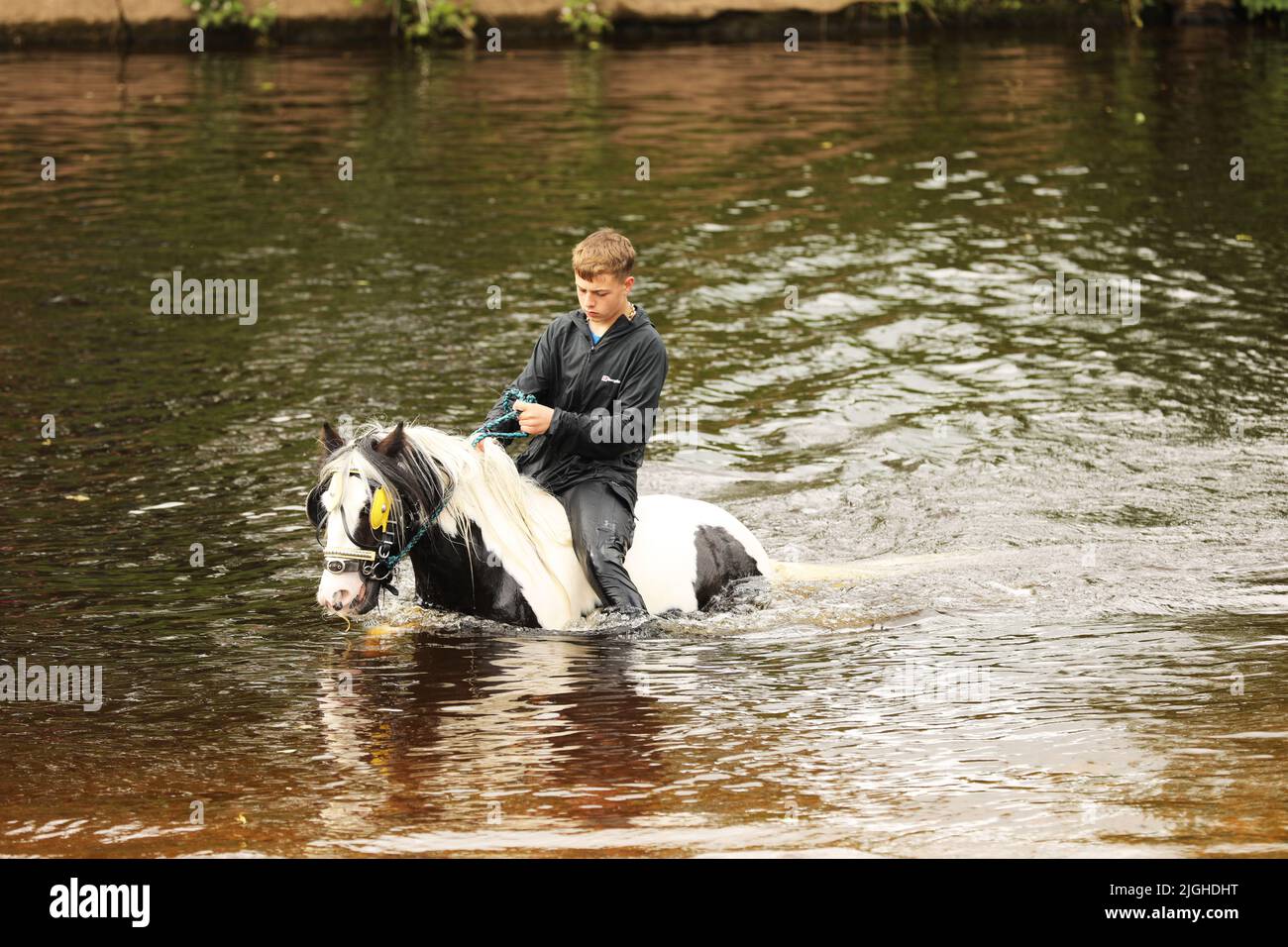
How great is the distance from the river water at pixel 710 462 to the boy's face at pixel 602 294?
1.69m

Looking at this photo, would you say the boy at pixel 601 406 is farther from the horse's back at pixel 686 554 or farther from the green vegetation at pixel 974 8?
the green vegetation at pixel 974 8

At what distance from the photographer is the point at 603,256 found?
7691 millimetres

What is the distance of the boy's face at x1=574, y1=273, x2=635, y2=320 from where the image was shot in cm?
774

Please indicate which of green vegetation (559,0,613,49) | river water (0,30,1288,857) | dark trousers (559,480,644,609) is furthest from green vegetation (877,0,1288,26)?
dark trousers (559,480,644,609)

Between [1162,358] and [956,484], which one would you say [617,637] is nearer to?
[956,484]

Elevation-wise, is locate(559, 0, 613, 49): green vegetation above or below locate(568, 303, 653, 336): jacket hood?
above

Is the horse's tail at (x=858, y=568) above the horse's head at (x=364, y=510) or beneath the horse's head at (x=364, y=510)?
beneath

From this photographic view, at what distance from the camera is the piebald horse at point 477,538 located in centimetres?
728

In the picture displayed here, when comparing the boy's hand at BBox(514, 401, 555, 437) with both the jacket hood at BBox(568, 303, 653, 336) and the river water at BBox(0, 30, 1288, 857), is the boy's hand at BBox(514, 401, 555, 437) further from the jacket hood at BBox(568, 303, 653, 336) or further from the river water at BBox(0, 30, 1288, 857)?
the river water at BBox(0, 30, 1288, 857)

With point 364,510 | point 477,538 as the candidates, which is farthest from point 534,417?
point 364,510

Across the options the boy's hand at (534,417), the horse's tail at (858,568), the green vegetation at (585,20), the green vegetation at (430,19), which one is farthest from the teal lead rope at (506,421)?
the green vegetation at (585,20)

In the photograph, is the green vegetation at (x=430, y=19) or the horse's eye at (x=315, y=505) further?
the green vegetation at (x=430, y=19)

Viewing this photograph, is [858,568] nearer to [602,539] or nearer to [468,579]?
[602,539]

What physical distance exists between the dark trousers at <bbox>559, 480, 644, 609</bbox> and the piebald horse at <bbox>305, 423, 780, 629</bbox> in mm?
127
